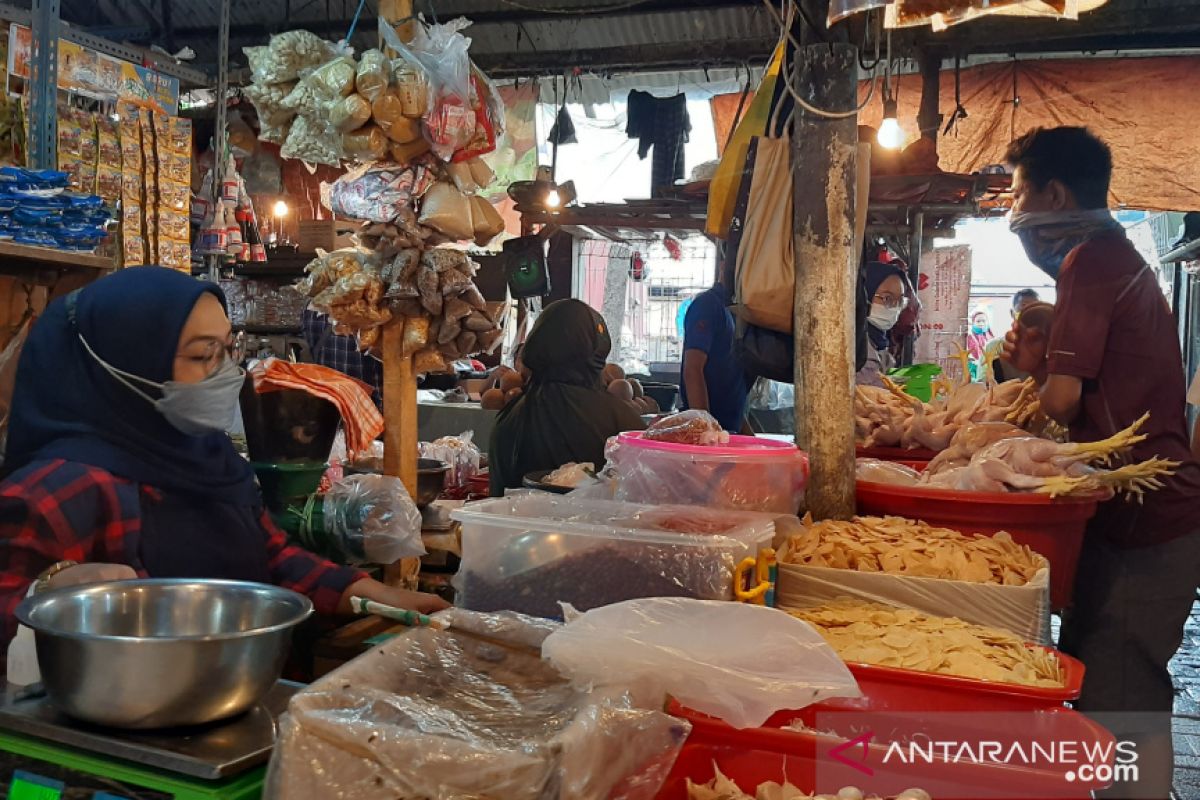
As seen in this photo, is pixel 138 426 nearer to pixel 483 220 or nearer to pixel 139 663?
pixel 139 663

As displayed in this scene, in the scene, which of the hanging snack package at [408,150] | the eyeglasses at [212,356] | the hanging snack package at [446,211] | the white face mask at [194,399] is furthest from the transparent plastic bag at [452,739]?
the hanging snack package at [408,150]

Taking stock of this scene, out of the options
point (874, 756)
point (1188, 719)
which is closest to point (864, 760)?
point (874, 756)

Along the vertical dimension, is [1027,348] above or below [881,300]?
below

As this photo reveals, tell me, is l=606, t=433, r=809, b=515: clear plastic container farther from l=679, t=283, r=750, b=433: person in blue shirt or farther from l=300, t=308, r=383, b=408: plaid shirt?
l=300, t=308, r=383, b=408: plaid shirt

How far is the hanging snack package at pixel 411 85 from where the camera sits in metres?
2.52

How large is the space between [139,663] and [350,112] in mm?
1728

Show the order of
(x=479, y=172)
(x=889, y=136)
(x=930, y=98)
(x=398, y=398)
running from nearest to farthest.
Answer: (x=398, y=398), (x=479, y=172), (x=889, y=136), (x=930, y=98)

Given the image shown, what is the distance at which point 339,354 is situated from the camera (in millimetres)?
7133

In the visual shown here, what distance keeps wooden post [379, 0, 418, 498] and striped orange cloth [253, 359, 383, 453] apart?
6 cm

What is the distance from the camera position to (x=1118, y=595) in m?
2.86

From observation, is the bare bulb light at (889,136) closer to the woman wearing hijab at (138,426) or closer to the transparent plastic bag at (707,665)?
the woman wearing hijab at (138,426)

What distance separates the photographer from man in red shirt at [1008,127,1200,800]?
2771 millimetres

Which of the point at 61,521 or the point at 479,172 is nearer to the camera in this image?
the point at 61,521

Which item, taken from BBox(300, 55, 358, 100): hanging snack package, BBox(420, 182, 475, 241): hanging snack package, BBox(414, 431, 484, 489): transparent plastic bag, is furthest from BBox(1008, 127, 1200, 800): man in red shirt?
BBox(414, 431, 484, 489): transparent plastic bag
